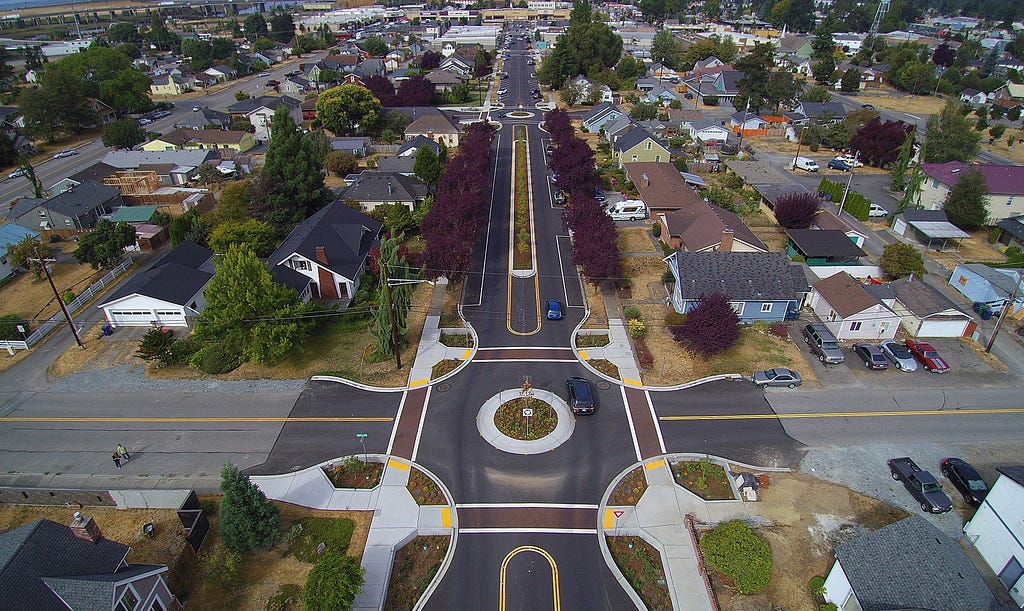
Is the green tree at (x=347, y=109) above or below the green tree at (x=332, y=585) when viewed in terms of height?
above

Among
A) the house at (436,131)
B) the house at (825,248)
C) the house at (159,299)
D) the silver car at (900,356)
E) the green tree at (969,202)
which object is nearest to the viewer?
the silver car at (900,356)

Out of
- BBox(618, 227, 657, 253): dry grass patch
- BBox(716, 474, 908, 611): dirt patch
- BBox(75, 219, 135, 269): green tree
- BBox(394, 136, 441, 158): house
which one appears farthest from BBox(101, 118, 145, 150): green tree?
BBox(716, 474, 908, 611): dirt patch

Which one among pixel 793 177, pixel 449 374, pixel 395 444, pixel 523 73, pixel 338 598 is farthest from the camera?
pixel 523 73

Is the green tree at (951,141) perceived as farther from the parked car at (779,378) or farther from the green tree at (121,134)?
the green tree at (121,134)

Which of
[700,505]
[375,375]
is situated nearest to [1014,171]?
[700,505]

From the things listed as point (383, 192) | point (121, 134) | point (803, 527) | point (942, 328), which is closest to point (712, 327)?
point (803, 527)

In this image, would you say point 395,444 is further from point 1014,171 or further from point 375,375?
point 1014,171

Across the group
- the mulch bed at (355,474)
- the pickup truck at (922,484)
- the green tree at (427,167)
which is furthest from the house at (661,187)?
the mulch bed at (355,474)
